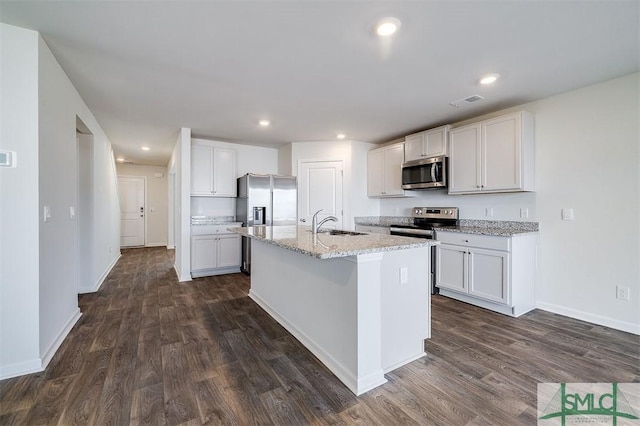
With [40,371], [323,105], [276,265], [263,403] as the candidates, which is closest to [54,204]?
[40,371]

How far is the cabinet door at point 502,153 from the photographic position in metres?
3.17

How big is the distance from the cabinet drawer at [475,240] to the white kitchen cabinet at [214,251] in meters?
3.32

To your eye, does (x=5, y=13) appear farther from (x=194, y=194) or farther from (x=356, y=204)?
(x=356, y=204)

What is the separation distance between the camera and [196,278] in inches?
184

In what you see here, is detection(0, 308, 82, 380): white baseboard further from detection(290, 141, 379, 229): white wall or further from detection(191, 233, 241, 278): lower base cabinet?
detection(290, 141, 379, 229): white wall

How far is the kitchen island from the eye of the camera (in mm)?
1811

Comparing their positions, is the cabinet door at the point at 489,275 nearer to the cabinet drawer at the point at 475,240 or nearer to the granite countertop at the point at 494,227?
the cabinet drawer at the point at 475,240

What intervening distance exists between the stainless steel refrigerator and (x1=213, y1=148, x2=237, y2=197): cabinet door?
0.17 metres

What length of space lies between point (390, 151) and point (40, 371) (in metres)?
4.77

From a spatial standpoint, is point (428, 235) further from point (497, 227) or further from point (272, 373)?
point (272, 373)

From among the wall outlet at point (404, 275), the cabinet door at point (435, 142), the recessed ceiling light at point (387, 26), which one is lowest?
the wall outlet at point (404, 275)

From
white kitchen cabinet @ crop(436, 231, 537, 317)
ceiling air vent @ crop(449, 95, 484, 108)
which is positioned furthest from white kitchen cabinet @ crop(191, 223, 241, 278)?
ceiling air vent @ crop(449, 95, 484, 108)

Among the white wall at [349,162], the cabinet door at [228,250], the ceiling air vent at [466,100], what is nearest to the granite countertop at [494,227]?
the ceiling air vent at [466,100]

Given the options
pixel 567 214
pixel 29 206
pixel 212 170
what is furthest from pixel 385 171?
pixel 29 206
